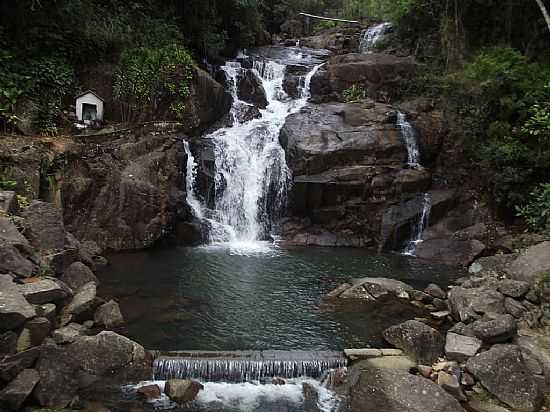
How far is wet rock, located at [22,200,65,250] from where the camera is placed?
9.80 metres

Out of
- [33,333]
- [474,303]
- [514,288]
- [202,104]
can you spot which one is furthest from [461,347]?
[202,104]

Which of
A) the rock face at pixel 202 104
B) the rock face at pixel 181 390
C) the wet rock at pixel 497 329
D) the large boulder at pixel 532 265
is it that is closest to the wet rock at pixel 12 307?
the rock face at pixel 181 390

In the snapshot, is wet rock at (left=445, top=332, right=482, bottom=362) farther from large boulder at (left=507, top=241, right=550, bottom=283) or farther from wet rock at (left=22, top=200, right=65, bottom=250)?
wet rock at (left=22, top=200, right=65, bottom=250)

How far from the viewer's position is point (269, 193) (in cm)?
1733

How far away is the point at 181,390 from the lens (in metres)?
6.82

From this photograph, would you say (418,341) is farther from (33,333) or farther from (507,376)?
(33,333)

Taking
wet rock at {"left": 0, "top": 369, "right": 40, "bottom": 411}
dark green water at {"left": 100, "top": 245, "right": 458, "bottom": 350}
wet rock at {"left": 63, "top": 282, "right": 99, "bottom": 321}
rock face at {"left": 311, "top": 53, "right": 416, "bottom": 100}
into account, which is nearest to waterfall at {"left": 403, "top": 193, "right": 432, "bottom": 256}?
dark green water at {"left": 100, "top": 245, "right": 458, "bottom": 350}

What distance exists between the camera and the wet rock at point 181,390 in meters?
6.78

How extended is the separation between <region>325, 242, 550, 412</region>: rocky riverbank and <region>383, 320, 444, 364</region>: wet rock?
0.02 metres

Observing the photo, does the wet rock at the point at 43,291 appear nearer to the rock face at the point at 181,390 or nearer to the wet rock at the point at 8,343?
the wet rock at the point at 8,343

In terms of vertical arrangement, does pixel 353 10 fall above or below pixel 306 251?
above

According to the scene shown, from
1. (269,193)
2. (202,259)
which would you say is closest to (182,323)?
(202,259)

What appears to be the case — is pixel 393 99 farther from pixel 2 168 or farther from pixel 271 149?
pixel 2 168

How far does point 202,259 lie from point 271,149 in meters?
6.03
